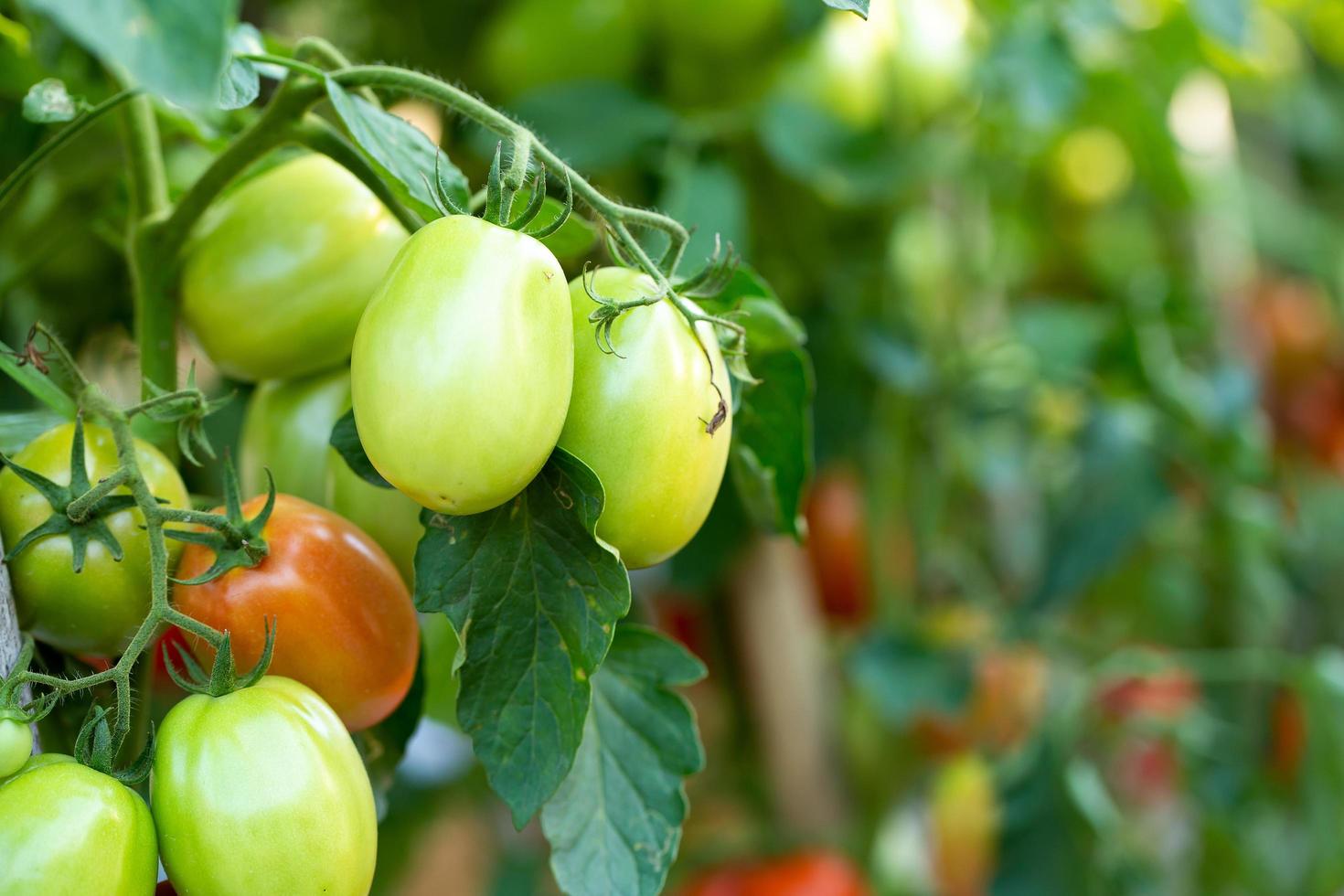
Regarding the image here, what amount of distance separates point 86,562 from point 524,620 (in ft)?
0.36

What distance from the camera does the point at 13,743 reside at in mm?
254

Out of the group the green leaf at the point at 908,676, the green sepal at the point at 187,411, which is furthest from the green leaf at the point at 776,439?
the green leaf at the point at 908,676

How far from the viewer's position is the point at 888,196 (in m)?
0.72

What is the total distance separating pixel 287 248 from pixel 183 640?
0.12m

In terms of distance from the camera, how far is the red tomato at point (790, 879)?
2.50 ft

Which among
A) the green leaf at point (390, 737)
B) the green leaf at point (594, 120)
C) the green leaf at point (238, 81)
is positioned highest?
the green leaf at point (238, 81)

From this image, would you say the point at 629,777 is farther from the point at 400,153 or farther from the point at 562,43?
the point at 562,43

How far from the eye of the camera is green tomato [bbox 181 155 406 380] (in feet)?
1.19

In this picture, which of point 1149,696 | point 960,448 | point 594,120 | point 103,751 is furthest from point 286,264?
point 1149,696

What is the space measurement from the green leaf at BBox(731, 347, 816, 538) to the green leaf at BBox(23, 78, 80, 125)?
0.70 ft

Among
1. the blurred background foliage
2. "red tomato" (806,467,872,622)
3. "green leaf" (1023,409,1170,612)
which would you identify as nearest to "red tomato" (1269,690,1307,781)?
the blurred background foliage

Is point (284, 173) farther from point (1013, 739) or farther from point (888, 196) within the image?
point (1013, 739)

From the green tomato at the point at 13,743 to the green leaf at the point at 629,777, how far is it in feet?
0.44

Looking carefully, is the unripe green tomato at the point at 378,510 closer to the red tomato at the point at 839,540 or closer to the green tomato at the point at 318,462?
the green tomato at the point at 318,462
